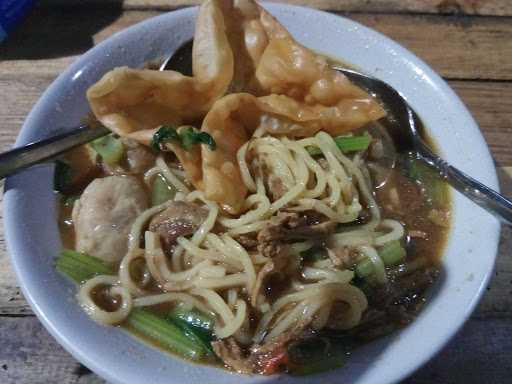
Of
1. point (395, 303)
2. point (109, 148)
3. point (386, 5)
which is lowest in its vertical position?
point (395, 303)

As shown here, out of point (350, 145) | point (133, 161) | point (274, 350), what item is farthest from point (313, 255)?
point (133, 161)

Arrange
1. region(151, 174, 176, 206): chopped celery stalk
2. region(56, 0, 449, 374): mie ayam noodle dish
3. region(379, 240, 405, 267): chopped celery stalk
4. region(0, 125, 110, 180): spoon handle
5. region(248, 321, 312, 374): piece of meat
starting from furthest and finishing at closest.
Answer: region(151, 174, 176, 206): chopped celery stalk → region(379, 240, 405, 267): chopped celery stalk → region(0, 125, 110, 180): spoon handle → region(56, 0, 449, 374): mie ayam noodle dish → region(248, 321, 312, 374): piece of meat

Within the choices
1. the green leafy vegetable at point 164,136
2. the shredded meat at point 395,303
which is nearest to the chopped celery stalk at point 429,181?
the shredded meat at point 395,303

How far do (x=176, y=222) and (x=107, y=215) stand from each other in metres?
0.34

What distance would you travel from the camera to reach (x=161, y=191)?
115 inches

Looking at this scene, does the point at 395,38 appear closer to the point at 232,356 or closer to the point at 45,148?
the point at 45,148

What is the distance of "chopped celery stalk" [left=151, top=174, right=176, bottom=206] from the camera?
290cm

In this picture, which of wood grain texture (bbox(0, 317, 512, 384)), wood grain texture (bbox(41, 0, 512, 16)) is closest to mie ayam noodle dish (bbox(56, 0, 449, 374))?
wood grain texture (bbox(0, 317, 512, 384))

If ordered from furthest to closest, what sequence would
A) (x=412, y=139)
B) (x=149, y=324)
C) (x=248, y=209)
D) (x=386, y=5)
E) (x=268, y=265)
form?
(x=386, y=5)
(x=412, y=139)
(x=248, y=209)
(x=268, y=265)
(x=149, y=324)

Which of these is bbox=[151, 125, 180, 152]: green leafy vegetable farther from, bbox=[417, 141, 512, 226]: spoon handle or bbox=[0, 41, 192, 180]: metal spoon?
bbox=[417, 141, 512, 226]: spoon handle

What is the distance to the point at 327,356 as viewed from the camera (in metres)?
2.31

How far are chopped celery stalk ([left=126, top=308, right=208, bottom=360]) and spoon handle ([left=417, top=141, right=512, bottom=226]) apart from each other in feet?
4.92

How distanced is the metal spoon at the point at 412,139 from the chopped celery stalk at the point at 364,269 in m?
0.63

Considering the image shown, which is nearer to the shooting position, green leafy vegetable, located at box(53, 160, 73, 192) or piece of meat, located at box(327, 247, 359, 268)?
piece of meat, located at box(327, 247, 359, 268)
